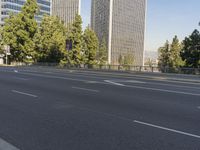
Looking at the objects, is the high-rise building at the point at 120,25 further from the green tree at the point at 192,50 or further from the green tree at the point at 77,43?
the green tree at the point at 192,50

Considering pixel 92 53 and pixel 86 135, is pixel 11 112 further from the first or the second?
pixel 92 53

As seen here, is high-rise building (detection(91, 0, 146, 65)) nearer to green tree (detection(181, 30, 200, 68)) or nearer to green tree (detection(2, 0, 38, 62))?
green tree (detection(2, 0, 38, 62))

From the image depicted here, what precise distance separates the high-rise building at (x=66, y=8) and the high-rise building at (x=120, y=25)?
21.9m

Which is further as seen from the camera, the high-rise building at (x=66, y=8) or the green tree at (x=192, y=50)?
the high-rise building at (x=66, y=8)

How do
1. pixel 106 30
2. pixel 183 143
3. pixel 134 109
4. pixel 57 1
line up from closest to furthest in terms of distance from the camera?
pixel 183 143 → pixel 134 109 → pixel 57 1 → pixel 106 30

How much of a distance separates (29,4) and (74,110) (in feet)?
204

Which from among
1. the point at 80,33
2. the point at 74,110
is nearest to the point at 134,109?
the point at 74,110

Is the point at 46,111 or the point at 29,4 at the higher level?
the point at 29,4

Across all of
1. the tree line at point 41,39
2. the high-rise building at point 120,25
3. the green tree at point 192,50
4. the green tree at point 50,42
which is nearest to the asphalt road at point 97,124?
the green tree at point 192,50

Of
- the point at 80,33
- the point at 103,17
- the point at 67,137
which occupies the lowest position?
the point at 67,137

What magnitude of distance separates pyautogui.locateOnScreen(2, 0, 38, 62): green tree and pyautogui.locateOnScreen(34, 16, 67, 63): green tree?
1.40m

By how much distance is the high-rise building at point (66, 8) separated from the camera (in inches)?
5915

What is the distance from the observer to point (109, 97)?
547 inches

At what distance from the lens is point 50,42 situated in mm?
67000
